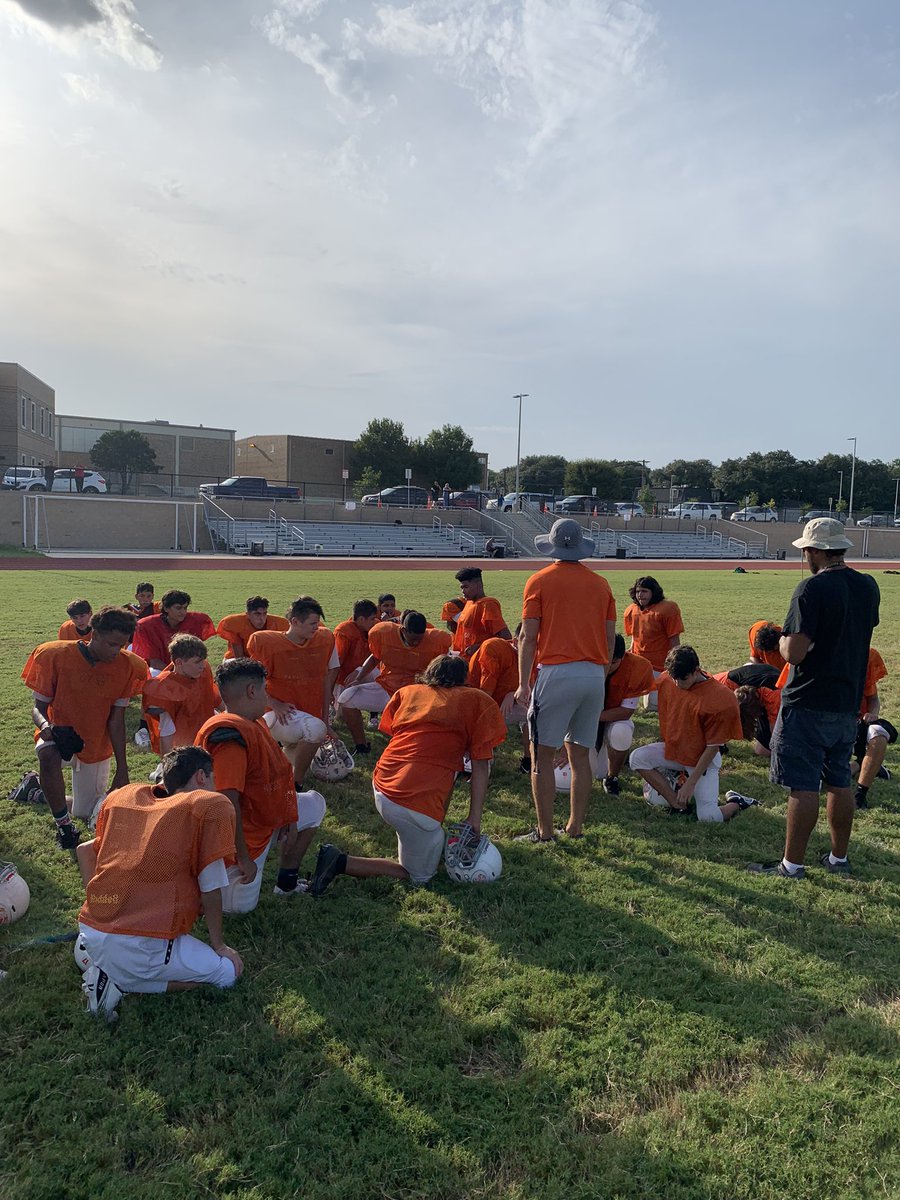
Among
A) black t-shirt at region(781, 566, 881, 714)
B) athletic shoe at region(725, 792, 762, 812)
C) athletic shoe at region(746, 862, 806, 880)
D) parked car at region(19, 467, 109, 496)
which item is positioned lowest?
athletic shoe at region(746, 862, 806, 880)

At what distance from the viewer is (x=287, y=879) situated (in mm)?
4406

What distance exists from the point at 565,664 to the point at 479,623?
2591 mm

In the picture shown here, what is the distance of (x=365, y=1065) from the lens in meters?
3.08

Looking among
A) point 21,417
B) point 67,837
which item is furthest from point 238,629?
point 21,417

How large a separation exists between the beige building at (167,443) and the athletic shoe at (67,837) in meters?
63.0

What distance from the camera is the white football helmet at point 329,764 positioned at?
6.29 metres

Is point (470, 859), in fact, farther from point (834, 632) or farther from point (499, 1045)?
point (834, 632)

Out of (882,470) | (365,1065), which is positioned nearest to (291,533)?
(365,1065)

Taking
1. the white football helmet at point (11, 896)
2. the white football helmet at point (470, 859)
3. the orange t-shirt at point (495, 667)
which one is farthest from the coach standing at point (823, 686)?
the white football helmet at point (11, 896)

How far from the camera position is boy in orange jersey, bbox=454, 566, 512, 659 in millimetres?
7598

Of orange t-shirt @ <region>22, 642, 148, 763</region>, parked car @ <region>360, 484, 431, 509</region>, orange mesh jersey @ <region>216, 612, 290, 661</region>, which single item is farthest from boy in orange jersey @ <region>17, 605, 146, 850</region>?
parked car @ <region>360, 484, 431, 509</region>

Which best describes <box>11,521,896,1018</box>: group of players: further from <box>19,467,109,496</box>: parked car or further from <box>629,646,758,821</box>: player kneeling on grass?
<box>19,467,109,496</box>: parked car

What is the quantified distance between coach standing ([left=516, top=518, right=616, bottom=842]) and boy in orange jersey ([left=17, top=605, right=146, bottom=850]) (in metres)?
2.52

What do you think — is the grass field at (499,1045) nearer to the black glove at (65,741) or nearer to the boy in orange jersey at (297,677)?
the black glove at (65,741)
